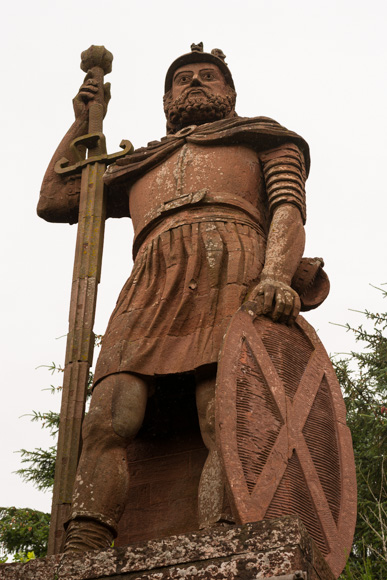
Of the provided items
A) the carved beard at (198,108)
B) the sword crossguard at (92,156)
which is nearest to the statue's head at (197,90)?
the carved beard at (198,108)

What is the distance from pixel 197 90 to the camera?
7125 millimetres

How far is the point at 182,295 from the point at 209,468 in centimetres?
120

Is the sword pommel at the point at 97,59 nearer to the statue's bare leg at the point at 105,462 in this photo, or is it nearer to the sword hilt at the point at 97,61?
the sword hilt at the point at 97,61

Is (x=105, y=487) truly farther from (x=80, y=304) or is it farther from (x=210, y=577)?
(x=80, y=304)

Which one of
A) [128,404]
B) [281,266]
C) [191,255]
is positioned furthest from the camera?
[191,255]

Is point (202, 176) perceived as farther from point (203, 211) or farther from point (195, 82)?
point (195, 82)

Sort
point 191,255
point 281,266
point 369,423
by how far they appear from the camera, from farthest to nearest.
Answer: point 369,423 < point 191,255 < point 281,266

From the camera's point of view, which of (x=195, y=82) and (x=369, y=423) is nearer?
(x=195, y=82)

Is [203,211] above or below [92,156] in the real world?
below

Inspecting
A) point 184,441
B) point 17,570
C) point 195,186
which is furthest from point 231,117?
point 17,570

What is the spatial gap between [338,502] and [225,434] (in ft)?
2.54

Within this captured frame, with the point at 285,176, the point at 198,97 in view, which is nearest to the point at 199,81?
the point at 198,97

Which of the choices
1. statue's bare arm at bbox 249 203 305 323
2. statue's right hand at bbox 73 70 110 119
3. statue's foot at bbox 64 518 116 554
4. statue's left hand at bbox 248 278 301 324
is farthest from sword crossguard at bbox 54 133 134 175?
statue's foot at bbox 64 518 116 554

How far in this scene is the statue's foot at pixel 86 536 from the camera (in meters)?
5.03
